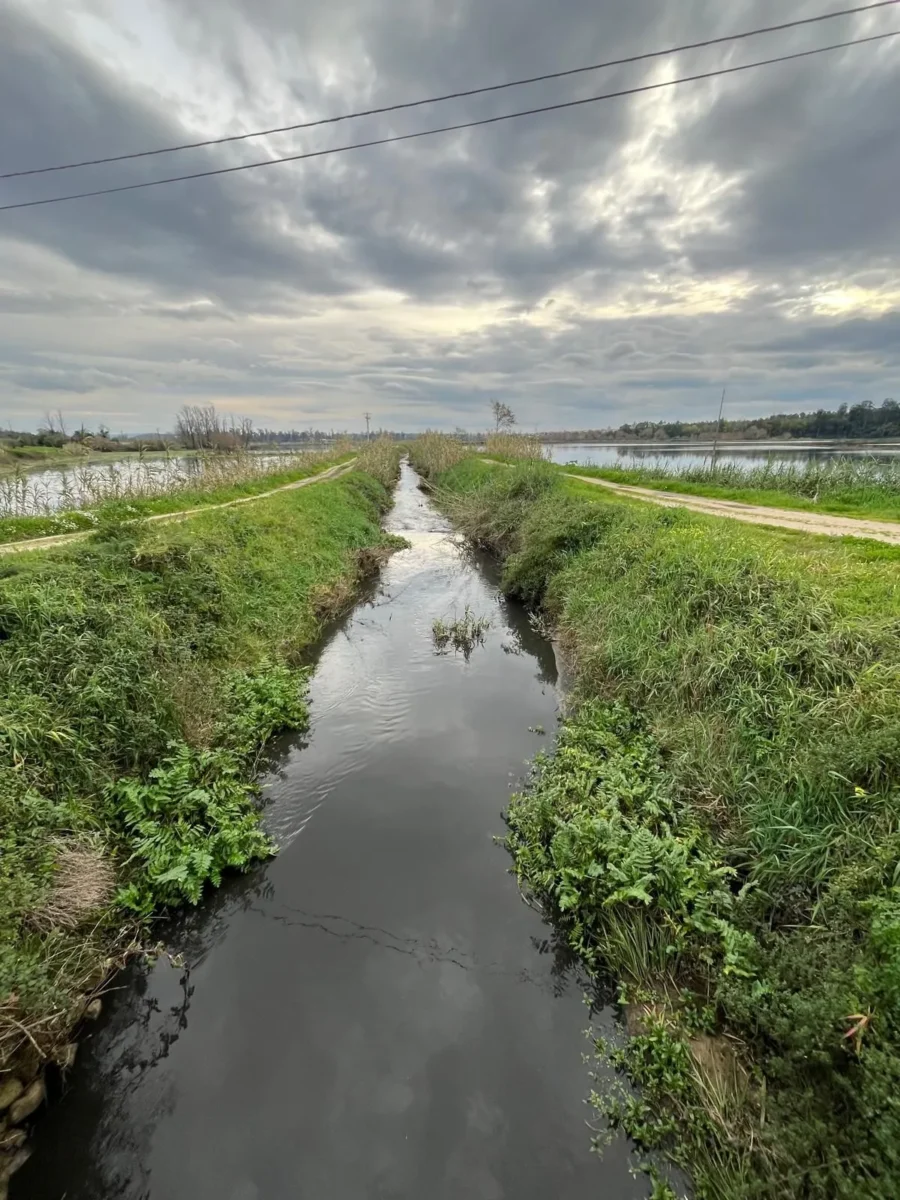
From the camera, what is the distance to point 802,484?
18.0 m

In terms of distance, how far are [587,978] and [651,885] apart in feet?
3.30

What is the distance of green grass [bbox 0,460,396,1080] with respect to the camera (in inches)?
153

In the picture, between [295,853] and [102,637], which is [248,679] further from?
[295,853]

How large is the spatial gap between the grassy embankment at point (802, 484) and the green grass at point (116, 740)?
14.5 meters

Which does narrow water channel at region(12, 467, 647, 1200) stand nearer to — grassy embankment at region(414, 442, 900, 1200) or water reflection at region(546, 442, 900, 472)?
grassy embankment at region(414, 442, 900, 1200)

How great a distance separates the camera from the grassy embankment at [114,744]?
381cm

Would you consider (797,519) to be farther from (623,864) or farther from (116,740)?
(116,740)

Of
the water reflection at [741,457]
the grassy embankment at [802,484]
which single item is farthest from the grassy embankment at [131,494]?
the water reflection at [741,457]

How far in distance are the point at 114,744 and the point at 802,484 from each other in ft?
69.1

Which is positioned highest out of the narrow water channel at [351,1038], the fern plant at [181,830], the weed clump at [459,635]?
the fern plant at [181,830]

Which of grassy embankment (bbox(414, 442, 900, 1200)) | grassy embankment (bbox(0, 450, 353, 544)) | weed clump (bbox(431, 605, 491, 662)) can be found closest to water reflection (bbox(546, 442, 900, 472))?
weed clump (bbox(431, 605, 491, 662))

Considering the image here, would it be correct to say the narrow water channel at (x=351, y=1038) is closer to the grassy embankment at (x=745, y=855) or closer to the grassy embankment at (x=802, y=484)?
the grassy embankment at (x=745, y=855)

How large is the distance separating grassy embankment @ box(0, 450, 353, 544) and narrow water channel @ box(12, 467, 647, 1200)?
9128mm

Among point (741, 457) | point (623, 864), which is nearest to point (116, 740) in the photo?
point (623, 864)
